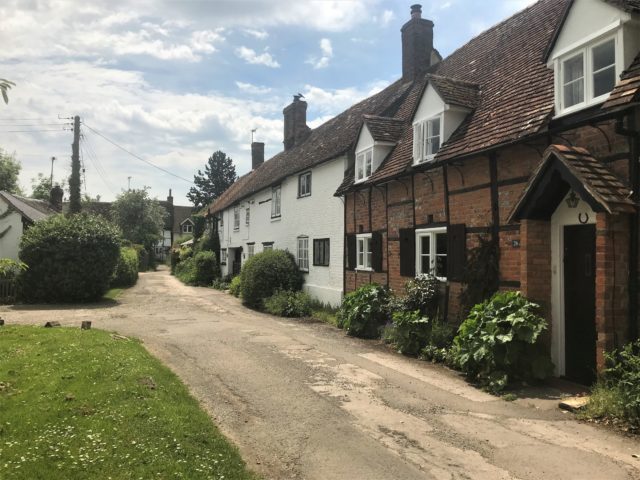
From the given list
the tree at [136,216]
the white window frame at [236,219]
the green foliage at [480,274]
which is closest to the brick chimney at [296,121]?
the white window frame at [236,219]

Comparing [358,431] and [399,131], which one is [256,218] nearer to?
[399,131]

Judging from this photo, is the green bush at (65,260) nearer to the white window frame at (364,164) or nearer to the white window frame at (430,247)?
the white window frame at (364,164)

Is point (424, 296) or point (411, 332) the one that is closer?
point (411, 332)

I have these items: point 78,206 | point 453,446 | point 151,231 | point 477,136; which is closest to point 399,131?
point 477,136

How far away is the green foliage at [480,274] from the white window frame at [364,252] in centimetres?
494

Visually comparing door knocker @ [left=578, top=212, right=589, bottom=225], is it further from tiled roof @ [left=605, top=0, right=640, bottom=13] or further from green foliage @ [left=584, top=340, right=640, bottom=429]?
tiled roof @ [left=605, top=0, right=640, bottom=13]

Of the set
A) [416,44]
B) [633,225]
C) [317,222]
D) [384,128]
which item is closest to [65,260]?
[317,222]

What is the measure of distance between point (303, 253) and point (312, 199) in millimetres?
2450

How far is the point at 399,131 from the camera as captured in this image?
50.1ft

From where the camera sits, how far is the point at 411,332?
10.3 metres

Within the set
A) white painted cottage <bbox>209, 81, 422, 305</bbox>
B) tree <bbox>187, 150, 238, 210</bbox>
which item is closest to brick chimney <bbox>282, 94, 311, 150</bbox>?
white painted cottage <bbox>209, 81, 422, 305</bbox>

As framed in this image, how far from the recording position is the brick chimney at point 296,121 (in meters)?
27.2

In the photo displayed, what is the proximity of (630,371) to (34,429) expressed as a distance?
7236 mm

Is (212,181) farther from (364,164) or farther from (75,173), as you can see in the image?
(364,164)
